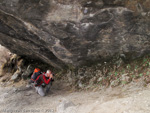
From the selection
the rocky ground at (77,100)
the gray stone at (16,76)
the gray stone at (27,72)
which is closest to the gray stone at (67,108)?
the rocky ground at (77,100)

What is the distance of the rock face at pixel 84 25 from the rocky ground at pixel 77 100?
190cm

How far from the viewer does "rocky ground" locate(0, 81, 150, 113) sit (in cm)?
454

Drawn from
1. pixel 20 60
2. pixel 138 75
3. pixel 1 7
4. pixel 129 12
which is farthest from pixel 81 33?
pixel 20 60

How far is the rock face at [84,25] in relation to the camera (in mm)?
5453

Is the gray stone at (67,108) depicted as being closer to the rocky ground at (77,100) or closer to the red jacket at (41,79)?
the rocky ground at (77,100)

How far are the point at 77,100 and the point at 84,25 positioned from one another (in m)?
3.50

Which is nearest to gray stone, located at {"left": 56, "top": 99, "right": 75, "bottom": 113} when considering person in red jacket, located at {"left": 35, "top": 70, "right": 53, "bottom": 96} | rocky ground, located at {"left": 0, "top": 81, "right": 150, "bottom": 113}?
rocky ground, located at {"left": 0, "top": 81, "right": 150, "bottom": 113}

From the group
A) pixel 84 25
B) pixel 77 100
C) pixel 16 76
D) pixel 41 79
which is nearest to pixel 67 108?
pixel 77 100

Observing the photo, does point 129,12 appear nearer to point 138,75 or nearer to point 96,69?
Answer: point 138,75

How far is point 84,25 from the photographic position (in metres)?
5.88

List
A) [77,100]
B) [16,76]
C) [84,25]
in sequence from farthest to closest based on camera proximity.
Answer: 1. [16,76]
2. [77,100]
3. [84,25]

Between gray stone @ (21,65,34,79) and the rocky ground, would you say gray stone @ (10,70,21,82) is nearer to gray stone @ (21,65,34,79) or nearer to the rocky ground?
gray stone @ (21,65,34,79)

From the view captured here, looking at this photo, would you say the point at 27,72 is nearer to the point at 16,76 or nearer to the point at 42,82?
the point at 16,76

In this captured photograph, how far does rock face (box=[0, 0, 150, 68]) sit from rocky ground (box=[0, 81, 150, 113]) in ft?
6.24
